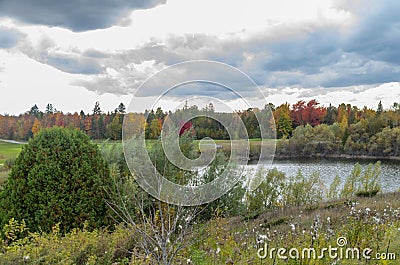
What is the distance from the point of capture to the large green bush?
17.1 ft

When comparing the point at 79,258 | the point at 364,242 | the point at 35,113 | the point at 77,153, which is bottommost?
the point at 79,258

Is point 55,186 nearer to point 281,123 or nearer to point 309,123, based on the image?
point 281,123

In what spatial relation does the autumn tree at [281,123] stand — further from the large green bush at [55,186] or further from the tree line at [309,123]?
the large green bush at [55,186]

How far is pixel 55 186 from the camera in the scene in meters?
5.25

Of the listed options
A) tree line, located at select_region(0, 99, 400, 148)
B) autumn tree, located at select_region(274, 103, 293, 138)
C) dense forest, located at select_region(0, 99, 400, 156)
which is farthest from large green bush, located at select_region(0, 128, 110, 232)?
dense forest, located at select_region(0, 99, 400, 156)

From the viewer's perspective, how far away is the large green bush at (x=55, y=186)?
5203 mm

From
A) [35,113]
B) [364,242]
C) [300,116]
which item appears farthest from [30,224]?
[35,113]

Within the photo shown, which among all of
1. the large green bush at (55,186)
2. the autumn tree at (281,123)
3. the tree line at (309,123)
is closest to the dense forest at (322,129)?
the tree line at (309,123)

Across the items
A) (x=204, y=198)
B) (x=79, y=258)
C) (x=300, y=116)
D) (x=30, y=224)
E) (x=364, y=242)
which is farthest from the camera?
(x=300, y=116)

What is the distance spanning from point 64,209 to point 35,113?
78.5m

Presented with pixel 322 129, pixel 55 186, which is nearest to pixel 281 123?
pixel 55 186

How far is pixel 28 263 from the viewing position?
375cm

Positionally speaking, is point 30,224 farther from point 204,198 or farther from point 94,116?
point 94,116

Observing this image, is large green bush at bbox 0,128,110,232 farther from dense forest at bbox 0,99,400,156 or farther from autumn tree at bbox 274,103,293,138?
dense forest at bbox 0,99,400,156
